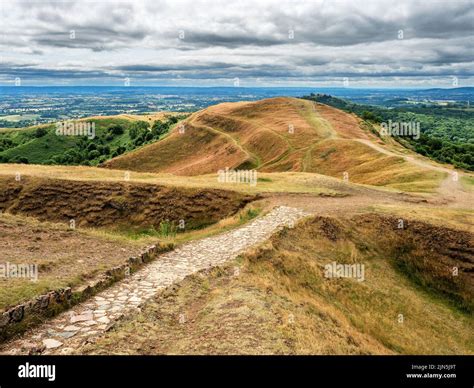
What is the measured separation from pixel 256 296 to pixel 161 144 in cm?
9512

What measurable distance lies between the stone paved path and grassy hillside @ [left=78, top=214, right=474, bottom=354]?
2.10ft

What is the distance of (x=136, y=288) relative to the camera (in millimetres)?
14375

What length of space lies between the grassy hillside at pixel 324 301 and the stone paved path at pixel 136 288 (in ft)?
2.10

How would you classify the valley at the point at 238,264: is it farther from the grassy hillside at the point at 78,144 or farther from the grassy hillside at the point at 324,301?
the grassy hillside at the point at 78,144

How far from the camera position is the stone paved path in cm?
1029

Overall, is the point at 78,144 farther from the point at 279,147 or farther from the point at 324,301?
the point at 324,301

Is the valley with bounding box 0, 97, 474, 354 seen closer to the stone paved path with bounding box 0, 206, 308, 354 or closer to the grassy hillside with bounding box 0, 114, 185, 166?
the stone paved path with bounding box 0, 206, 308, 354

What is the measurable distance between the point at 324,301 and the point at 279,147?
71363 mm

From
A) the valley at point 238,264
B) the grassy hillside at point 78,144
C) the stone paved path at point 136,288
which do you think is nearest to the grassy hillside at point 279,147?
the valley at point 238,264

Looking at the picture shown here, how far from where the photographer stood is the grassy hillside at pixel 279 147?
6184cm

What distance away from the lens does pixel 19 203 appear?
1251 inches
